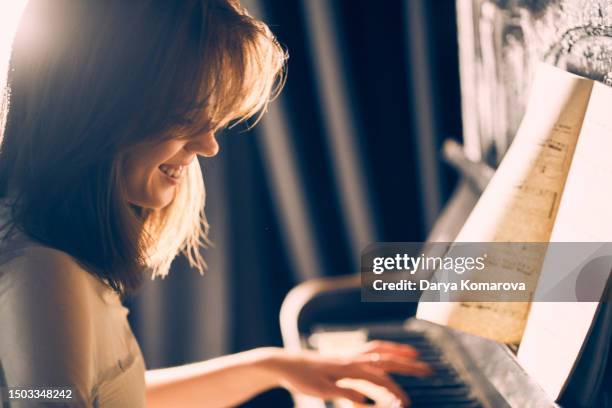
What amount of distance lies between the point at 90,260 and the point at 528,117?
536mm

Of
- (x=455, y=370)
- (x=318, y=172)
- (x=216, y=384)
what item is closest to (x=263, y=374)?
(x=216, y=384)

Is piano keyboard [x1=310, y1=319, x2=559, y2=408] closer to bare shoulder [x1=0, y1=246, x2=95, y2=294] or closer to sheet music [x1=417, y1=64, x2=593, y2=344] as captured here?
sheet music [x1=417, y1=64, x2=593, y2=344]

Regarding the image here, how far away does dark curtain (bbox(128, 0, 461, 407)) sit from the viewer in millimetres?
2201

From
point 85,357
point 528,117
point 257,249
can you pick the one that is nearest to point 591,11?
point 528,117

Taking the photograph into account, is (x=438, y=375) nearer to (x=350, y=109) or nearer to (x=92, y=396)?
(x=92, y=396)

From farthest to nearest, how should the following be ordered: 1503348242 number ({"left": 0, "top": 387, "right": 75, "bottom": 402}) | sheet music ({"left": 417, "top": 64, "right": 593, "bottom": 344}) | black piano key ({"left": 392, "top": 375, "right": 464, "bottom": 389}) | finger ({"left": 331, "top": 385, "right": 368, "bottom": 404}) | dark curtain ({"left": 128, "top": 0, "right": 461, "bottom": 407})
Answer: dark curtain ({"left": 128, "top": 0, "right": 461, "bottom": 407}) < black piano key ({"left": 392, "top": 375, "right": 464, "bottom": 389}) < finger ({"left": 331, "top": 385, "right": 368, "bottom": 404}) < sheet music ({"left": 417, "top": 64, "right": 593, "bottom": 344}) < 1503348242 number ({"left": 0, "top": 387, "right": 75, "bottom": 402})

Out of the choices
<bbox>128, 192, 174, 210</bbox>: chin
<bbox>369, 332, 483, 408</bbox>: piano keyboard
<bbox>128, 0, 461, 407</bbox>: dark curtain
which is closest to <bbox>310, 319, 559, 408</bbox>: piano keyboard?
<bbox>369, 332, 483, 408</bbox>: piano keyboard

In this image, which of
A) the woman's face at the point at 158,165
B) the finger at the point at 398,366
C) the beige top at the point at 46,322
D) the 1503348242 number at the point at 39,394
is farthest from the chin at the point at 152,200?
the finger at the point at 398,366

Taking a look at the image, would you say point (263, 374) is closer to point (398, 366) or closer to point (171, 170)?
point (398, 366)

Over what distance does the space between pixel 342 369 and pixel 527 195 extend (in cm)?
32

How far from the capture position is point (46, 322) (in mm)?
676

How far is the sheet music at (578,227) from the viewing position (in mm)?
697

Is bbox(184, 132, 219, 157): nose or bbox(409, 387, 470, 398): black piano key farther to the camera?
bbox(409, 387, 470, 398): black piano key

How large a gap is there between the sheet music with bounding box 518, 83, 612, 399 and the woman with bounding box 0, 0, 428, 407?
38 cm
